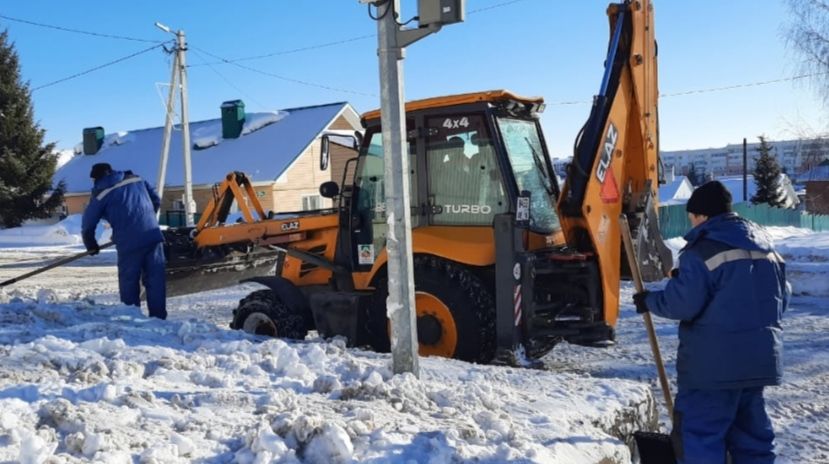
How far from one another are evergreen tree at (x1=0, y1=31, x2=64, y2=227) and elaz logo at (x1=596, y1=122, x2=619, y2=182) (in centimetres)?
3161

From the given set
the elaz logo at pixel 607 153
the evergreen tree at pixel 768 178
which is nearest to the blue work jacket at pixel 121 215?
the elaz logo at pixel 607 153

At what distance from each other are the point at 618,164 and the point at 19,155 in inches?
1280

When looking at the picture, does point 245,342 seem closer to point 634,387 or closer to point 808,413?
point 634,387

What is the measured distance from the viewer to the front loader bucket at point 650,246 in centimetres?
611

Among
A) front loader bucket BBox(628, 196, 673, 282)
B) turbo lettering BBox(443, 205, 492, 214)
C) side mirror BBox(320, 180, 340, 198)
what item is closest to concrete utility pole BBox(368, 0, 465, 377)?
turbo lettering BBox(443, 205, 492, 214)

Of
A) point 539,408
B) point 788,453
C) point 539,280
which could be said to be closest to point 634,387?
point 539,408

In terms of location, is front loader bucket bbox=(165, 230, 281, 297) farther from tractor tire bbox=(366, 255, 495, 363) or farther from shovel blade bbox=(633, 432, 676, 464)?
shovel blade bbox=(633, 432, 676, 464)

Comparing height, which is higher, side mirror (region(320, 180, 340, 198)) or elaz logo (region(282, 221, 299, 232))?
side mirror (region(320, 180, 340, 198))

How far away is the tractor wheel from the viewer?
7.17m

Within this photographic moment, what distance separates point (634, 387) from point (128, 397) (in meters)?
3.05

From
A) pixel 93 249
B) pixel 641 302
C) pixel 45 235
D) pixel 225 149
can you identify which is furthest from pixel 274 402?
pixel 225 149

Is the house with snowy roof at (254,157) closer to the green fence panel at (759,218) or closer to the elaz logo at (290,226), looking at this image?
the green fence panel at (759,218)

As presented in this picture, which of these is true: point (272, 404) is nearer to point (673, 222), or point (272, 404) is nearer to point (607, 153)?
point (607, 153)

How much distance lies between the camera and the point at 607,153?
6.14 m
